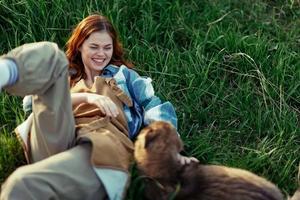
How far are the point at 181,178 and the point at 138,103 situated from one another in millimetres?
938

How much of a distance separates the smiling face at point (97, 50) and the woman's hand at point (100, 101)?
0.36m

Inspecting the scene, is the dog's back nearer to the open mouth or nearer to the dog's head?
the dog's head

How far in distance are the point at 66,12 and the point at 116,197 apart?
214 centimetres

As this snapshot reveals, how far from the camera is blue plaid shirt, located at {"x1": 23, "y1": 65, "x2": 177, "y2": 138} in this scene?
4.25 metres

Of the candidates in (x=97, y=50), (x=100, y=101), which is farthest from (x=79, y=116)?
(x=97, y=50)

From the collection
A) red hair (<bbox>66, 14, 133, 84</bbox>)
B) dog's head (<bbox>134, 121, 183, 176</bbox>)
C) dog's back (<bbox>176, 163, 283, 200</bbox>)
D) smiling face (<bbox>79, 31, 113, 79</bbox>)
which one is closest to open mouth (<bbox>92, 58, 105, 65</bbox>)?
smiling face (<bbox>79, 31, 113, 79</bbox>)

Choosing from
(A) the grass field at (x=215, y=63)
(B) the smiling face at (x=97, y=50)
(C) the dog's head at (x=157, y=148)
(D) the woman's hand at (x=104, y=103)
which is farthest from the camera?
(A) the grass field at (x=215, y=63)

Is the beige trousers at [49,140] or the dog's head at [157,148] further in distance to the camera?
the dog's head at [157,148]

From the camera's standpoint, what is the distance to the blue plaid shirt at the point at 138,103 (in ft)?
13.9

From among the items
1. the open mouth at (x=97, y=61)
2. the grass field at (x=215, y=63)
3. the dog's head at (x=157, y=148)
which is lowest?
the grass field at (x=215, y=63)

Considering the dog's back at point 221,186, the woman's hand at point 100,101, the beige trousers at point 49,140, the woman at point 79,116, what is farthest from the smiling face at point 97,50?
the dog's back at point 221,186

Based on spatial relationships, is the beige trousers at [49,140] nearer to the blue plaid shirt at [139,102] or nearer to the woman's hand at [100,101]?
the woman's hand at [100,101]

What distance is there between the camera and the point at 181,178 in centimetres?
358

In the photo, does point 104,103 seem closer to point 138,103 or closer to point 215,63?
point 138,103
